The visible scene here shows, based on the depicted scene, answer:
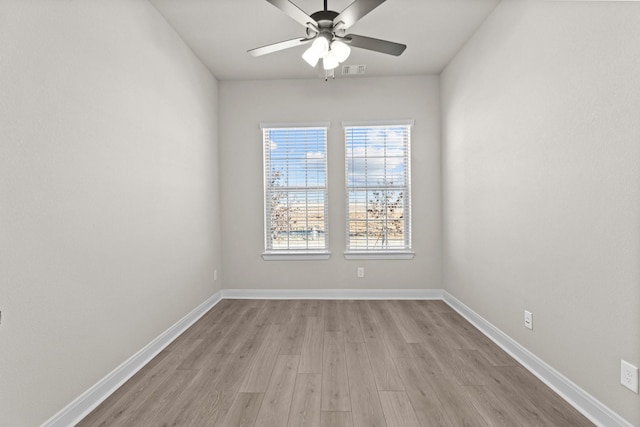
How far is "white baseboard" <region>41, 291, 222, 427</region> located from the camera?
1.65 m

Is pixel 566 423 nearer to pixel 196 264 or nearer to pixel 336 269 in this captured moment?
pixel 336 269

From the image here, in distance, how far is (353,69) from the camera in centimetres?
357

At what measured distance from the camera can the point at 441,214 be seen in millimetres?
3947

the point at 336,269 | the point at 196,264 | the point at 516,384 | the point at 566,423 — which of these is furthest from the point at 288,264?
the point at 566,423

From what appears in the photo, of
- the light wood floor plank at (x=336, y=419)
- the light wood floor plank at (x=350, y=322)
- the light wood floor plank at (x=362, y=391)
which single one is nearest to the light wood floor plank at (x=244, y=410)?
the light wood floor plank at (x=336, y=419)

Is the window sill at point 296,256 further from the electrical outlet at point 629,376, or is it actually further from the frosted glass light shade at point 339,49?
the electrical outlet at point 629,376

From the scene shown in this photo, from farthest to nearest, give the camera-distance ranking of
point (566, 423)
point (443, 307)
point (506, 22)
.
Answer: point (443, 307) < point (506, 22) < point (566, 423)

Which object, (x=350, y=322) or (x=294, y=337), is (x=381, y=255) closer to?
(x=350, y=322)

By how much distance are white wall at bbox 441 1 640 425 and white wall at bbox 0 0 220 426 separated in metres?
2.93

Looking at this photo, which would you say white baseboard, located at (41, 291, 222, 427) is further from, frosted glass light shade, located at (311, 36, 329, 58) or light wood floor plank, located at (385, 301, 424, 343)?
frosted glass light shade, located at (311, 36, 329, 58)

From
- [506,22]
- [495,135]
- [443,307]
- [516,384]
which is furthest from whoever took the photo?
[443,307]

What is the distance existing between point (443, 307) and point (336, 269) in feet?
4.52

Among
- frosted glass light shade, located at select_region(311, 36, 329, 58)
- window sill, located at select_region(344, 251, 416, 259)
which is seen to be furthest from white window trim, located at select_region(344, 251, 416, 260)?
frosted glass light shade, located at select_region(311, 36, 329, 58)

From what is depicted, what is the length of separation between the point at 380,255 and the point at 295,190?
142 cm
